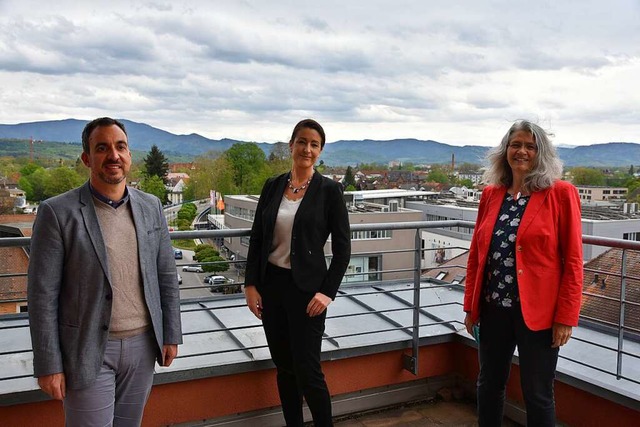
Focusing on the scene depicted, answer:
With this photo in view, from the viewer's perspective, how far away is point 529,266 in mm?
1918

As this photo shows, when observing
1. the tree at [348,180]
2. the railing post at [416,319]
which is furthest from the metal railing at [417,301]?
the tree at [348,180]

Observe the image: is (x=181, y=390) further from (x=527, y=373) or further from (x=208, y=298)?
(x=527, y=373)

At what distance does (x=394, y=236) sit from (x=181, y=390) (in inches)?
948

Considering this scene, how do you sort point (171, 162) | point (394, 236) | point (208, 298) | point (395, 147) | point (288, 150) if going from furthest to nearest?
1. point (395, 147)
2. point (171, 162)
3. point (394, 236)
4. point (208, 298)
5. point (288, 150)

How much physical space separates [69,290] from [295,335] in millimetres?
978

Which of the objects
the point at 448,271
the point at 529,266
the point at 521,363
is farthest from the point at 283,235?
the point at 448,271

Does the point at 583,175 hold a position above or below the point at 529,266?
above

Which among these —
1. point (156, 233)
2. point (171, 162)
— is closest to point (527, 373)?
point (156, 233)

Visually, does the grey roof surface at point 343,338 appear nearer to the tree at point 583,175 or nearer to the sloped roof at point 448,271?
the sloped roof at point 448,271

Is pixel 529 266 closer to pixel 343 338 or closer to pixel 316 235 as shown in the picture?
pixel 316 235

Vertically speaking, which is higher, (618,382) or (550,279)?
(550,279)

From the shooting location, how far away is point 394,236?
85.8 feet

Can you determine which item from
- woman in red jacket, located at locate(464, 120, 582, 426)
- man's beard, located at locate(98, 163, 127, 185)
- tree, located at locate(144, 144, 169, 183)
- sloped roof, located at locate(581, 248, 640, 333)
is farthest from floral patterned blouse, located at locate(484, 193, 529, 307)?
tree, located at locate(144, 144, 169, 183)

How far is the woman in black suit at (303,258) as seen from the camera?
2137 mm
